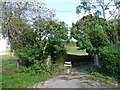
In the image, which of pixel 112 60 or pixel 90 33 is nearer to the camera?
pixel 112 60

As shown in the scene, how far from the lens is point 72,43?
54.6 feet

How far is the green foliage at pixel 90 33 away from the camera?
593 inches

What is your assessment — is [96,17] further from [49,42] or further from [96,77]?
[96,77]

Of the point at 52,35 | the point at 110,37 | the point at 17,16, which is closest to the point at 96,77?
the point at 110,37

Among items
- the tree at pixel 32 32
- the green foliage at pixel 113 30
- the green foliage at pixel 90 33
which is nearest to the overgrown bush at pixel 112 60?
the green foliage at pixel 90 33

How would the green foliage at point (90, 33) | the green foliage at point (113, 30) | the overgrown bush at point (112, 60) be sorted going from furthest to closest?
the green foliage at point (90, 33) → the green foliage at point (113, 30) → the overgrown bush at point (112, 60)

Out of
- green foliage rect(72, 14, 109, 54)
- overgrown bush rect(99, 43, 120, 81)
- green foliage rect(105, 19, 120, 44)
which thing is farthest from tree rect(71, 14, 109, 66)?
overgrown bush rect(99, 43, 120, 81)

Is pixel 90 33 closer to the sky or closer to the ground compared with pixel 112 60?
closer to the sky

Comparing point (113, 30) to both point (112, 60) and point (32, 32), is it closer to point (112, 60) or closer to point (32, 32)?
point (112, 60)

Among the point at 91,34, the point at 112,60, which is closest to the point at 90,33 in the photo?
the point at 91,34

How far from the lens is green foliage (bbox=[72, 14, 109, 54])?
15070 millimetres

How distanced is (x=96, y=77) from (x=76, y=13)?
228 inches

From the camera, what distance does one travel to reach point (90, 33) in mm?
15523

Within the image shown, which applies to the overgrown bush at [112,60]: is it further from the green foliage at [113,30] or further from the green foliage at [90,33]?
the green foliage at [113,30]
